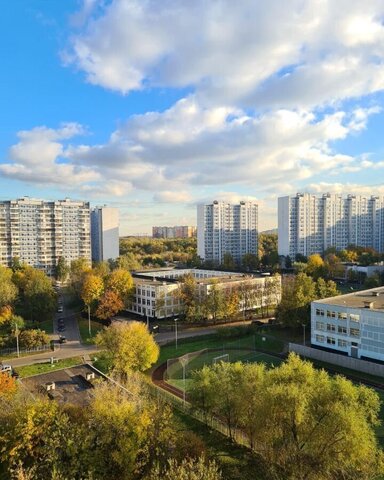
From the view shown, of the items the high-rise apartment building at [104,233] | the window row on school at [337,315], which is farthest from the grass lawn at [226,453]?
the high-rise apartment building at [104,233]

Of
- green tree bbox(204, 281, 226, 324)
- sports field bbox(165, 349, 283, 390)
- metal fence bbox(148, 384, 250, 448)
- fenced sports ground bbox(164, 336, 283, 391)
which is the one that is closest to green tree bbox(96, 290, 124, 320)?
green tree bbox(204, 281, 226, 324)

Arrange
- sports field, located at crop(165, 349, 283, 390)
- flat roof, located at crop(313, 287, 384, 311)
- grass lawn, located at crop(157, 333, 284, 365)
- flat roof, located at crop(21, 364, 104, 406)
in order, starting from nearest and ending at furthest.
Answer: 1. flat roof, located at crop(21, 364, 104, 406)
2. sports field, located at crop(165, 349, 283, 390)
3. flat roof, located at crop(313, 287, 384, 311)
4. grass lawn, located at crop(157, 333, 284, 365)

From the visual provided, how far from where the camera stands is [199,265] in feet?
275

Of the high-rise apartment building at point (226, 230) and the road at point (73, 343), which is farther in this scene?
the high-rise apartment building at point (226, 230)

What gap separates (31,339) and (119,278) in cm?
1521

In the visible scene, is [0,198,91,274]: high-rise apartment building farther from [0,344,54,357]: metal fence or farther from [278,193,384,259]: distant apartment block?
[278,193,384,259]: distant apartment block

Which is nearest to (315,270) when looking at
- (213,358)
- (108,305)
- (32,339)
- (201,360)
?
(108,305)

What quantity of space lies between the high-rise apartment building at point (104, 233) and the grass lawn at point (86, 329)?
1644 inches

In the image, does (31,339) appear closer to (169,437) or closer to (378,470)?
(169,437)

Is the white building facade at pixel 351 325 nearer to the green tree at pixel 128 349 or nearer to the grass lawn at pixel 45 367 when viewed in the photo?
the green tree at pixel 128 349

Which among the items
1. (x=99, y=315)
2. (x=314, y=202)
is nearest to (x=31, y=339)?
(x=99, y=315)

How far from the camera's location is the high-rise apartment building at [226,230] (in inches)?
3767

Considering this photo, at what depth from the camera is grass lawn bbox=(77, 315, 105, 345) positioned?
125ft

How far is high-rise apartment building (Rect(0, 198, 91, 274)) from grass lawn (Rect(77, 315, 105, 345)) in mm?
33083
